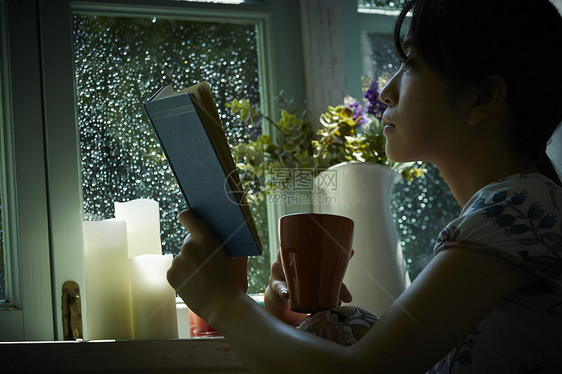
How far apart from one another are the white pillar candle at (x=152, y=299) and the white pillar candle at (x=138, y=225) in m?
0.05

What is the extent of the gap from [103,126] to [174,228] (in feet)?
0.91

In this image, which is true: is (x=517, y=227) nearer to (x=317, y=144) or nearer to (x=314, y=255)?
(x=314, y=255)

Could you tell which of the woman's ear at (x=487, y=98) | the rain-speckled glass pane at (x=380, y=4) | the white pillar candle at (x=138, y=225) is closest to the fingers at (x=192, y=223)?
the woman's ear at (x=487, y=98)

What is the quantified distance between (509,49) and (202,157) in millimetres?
407

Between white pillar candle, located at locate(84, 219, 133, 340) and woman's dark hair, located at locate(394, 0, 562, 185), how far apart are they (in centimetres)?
65

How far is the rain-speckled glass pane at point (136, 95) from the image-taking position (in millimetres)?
1270

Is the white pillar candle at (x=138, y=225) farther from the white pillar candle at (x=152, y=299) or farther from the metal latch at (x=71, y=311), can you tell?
the metal latch at (x=71, y=311)

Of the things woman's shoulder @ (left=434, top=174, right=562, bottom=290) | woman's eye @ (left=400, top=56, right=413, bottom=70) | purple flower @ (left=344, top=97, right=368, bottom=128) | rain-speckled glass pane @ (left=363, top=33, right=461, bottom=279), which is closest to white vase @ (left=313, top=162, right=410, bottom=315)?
purple flower @ (left=344, top=97, right=368, bottom=128)

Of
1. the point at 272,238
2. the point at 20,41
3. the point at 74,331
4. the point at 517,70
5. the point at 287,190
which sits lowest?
the point at 74,331

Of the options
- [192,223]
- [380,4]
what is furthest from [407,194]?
[192,223]

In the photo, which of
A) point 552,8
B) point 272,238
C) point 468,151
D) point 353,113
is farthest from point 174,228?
point 552,8

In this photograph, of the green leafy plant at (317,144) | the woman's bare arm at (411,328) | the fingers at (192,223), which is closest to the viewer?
the woman's bare arm at (411,328)

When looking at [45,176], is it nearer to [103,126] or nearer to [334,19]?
[103,126]

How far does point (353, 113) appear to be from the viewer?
1.29 metres
